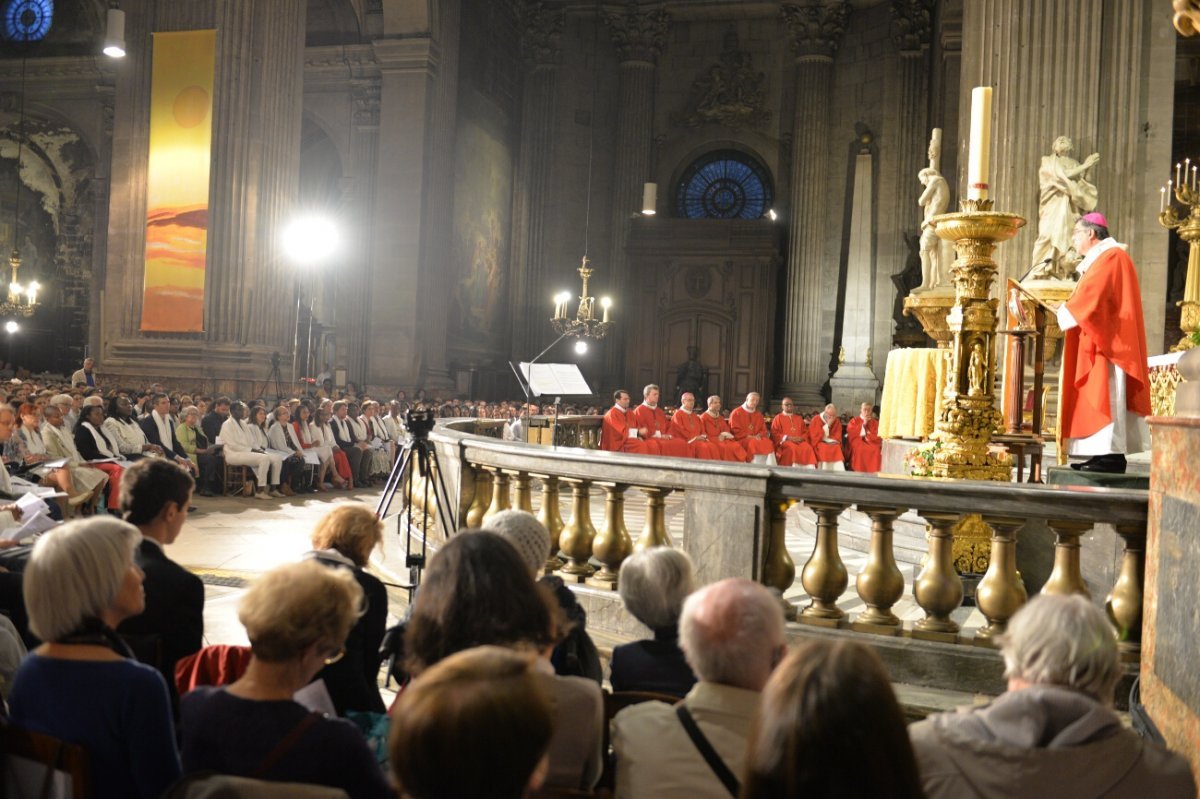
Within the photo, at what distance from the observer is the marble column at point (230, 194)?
52.9 ft

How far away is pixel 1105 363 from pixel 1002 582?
2364mm

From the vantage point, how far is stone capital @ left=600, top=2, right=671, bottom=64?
90.2ft

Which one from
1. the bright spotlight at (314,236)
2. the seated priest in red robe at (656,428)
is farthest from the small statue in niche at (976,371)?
the bright spotlight at (314,236)

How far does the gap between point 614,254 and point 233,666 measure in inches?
984

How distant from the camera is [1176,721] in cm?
345

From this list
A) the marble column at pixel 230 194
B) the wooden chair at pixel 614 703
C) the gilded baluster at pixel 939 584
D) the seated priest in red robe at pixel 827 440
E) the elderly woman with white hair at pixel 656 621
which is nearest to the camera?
the wooden chair at pixel 614 703

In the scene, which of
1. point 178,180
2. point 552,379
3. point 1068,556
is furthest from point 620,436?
point 1068,556

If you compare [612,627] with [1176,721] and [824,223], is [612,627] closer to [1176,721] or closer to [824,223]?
[1176,721]

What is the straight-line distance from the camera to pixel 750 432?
15805mm

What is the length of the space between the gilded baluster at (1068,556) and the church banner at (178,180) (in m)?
14.5

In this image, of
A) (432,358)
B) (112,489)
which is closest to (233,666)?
(112,489)

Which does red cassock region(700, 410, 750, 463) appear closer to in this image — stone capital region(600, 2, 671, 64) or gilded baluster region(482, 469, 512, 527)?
gilded baluster region(482, 469, 512, 527)

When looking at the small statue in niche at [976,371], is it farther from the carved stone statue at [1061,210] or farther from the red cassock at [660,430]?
the red cassock at [660,430]

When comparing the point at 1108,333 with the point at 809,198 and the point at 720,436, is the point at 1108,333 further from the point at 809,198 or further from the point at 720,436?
the point at 809,198
